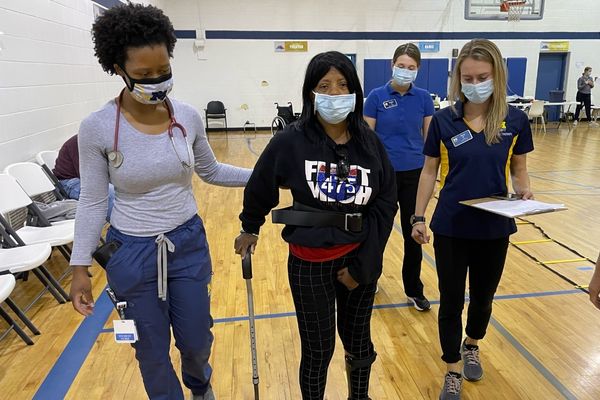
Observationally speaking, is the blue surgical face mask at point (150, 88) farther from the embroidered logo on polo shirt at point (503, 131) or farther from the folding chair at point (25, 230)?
the folding chair at point (25, 230)

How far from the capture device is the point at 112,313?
3.12 m

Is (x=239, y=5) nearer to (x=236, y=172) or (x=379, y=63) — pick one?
(x=379, y=63)

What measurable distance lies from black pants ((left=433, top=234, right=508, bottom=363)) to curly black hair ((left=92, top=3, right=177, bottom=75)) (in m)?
1.51

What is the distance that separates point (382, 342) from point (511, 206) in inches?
50.7

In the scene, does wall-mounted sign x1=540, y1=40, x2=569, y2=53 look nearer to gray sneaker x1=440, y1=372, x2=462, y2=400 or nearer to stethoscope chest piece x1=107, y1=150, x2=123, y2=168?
gray sneaker x1=440, y1=372, x2=462, y2=400

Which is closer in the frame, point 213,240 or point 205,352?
point 205,352

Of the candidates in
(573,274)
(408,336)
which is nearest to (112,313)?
(408,336)

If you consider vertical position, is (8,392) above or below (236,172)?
below

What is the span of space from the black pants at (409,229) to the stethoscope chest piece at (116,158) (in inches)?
73.2

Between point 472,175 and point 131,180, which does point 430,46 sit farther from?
point 131,180

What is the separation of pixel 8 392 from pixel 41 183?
2.21 meters

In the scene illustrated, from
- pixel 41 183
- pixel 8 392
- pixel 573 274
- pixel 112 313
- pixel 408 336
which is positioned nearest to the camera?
pixel 8 392

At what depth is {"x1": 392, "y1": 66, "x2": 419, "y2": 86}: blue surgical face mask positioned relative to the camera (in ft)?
9.21

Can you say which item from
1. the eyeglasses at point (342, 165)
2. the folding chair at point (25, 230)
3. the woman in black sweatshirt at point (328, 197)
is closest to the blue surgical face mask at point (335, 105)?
the woman in black sweatshirt at point (328, 197)
